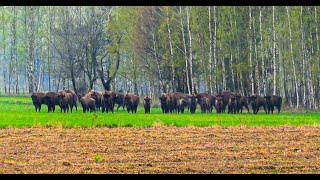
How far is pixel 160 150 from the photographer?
16.8 meters

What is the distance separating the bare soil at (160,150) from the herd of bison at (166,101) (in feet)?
55.8

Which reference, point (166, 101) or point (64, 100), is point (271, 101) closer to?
point (166, 101)

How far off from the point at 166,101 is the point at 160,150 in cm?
2533

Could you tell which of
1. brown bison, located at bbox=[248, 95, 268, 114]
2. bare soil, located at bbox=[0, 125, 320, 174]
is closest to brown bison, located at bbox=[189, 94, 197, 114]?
brown bison, located at bbox=[248, 95, 268, 114]

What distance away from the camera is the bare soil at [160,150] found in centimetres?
1370

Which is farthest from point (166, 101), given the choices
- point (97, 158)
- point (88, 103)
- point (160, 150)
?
point (97, 158)

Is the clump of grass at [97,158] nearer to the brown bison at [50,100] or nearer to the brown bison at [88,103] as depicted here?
the brown bison at [88,103]

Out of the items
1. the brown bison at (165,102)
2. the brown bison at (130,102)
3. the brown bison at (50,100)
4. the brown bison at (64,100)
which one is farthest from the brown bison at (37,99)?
the brown bison at (165,102)

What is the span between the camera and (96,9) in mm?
60344

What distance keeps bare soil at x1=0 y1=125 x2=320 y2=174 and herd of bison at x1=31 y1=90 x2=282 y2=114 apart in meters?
17.0

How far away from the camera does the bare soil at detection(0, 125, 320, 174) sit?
1370 centimetres
